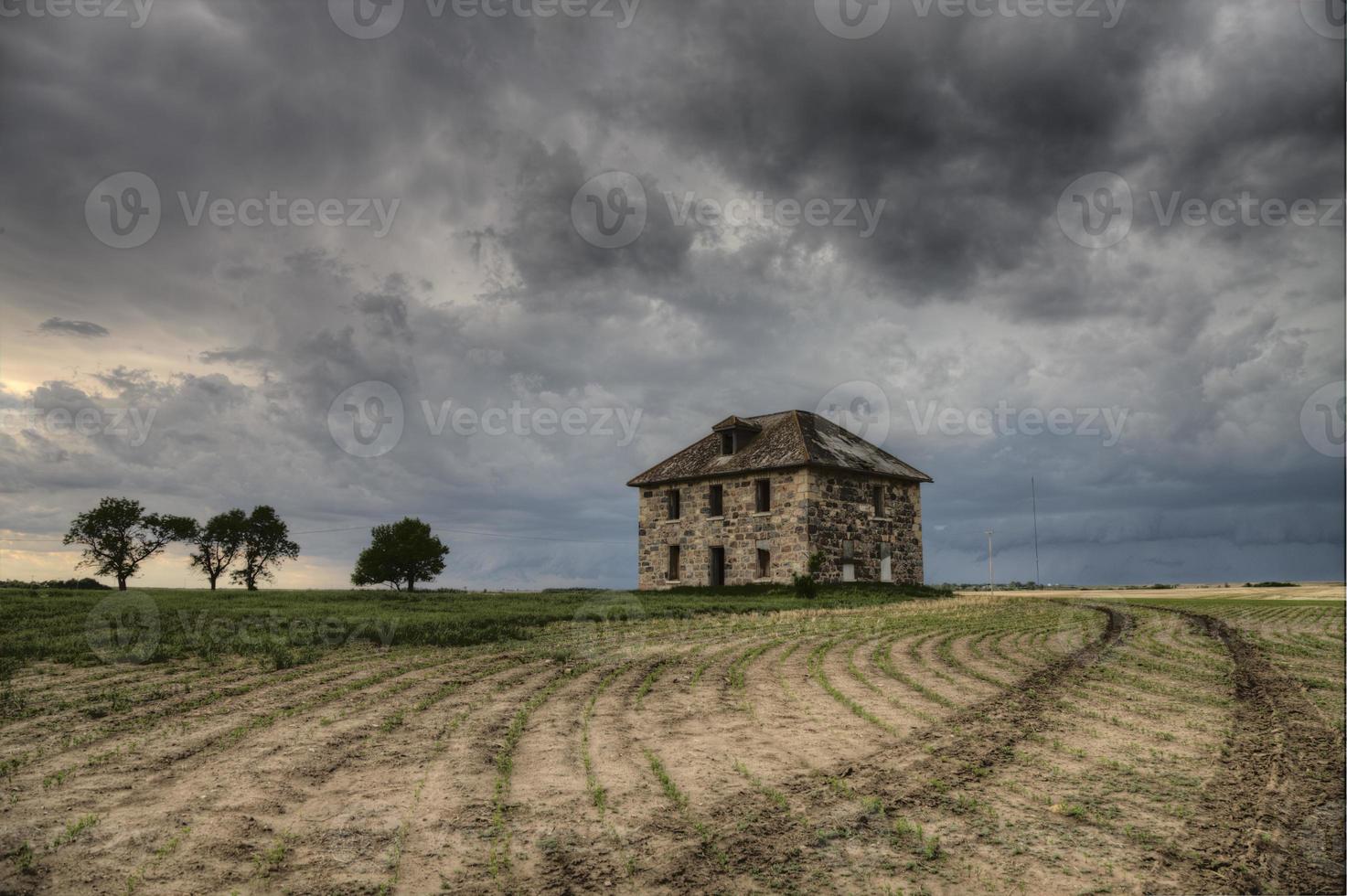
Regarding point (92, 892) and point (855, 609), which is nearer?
point (92, 892)

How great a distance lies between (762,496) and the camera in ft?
117

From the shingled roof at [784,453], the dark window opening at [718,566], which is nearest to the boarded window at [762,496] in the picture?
the shingled roof at [784,453]

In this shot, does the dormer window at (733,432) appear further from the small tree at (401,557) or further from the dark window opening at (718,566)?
the small tree at (401,557)

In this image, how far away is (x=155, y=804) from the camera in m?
5.46

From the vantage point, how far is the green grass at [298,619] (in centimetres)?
1253

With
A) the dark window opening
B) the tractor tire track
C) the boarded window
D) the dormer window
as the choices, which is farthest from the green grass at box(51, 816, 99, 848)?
the dormer window

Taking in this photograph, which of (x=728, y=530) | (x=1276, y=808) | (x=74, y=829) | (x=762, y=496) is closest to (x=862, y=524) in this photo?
(x=762, y=496)

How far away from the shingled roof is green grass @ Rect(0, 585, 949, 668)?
30.9 ft

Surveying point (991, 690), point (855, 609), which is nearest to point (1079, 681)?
point (991, 690)

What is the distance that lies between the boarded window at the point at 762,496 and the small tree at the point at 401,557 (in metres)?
20.7

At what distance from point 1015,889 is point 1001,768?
2.14 m

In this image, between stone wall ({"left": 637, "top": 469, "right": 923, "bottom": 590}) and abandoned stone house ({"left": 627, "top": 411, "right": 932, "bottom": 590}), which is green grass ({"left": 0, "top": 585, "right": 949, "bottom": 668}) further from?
abandoned stone house ({"left": 627, "top": 411, "right": 932, "bottom": 590})

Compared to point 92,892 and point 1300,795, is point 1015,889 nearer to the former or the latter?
point 1300,795

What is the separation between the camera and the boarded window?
116 ft
